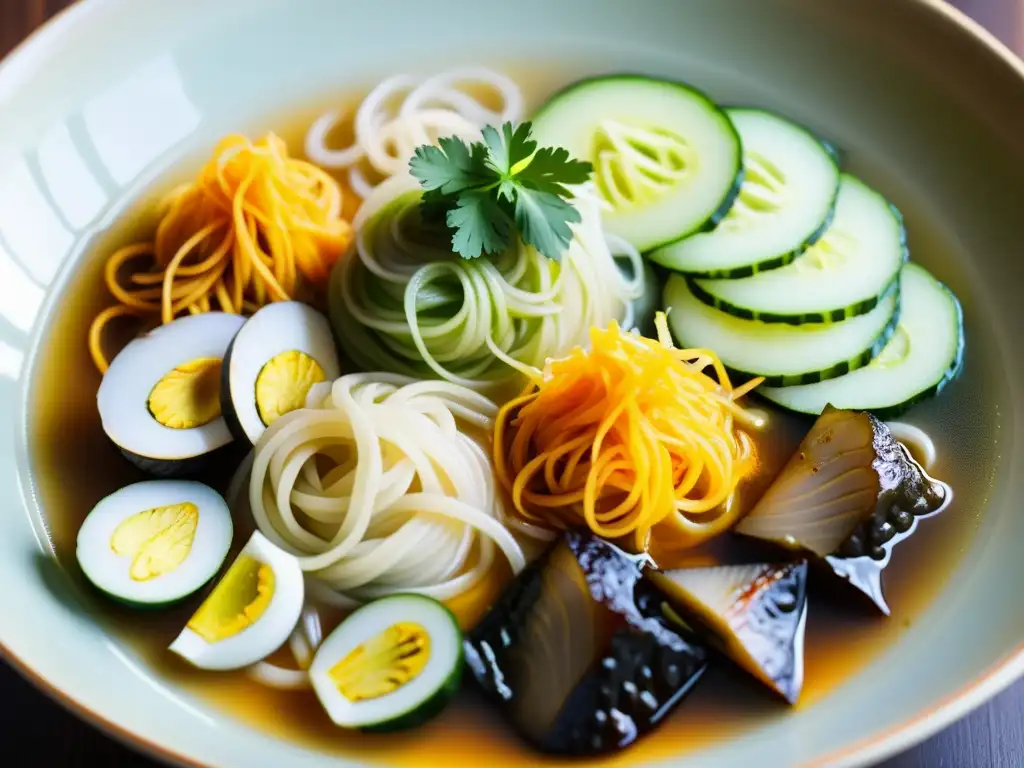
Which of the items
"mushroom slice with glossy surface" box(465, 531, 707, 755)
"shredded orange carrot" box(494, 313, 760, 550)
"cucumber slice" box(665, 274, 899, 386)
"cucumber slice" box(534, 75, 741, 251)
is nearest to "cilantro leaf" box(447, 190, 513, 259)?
"shredded orange carrot" box(494, 313, 760, 550)

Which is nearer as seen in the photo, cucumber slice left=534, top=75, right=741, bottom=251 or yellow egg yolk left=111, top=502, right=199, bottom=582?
yellow egg yolk left=111, top=502, right=199, bottom=582

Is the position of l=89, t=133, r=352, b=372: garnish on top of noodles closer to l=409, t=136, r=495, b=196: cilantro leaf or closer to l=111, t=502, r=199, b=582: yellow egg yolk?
l=409, t=136, r=495, b=196: cilantro leaf

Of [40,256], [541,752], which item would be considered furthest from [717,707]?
[40,256]

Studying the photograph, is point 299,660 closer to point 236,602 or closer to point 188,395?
point 236,602

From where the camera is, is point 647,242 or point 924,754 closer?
point 924,754

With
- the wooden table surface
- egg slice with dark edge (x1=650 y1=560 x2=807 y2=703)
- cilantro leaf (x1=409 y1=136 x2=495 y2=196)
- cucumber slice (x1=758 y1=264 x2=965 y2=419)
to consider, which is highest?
cilantro leaf (x1=409 y1=136 x2=495 y2=196)

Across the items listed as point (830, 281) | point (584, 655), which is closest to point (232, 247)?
point (584, 655)

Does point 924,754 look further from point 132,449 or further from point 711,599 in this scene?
point 132,449
